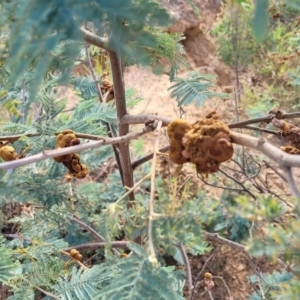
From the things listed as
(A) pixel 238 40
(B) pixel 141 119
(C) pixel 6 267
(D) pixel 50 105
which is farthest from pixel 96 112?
(A) pixel 238 40

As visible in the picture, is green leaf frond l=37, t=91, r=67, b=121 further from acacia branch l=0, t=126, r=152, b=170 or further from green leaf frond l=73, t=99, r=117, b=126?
acacia branch l=0, t=126, r=152, b=170

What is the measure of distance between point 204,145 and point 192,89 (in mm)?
389

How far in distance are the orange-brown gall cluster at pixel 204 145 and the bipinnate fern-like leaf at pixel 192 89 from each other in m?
0.34

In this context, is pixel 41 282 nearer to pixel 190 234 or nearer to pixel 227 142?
pixel 190 234

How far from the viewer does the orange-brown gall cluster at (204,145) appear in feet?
1.43

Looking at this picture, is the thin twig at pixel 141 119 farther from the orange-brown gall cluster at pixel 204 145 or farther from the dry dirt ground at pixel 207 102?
the dry dirt ground at pixel 207 102

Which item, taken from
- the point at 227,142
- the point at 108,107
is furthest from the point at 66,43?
the point at 108,107

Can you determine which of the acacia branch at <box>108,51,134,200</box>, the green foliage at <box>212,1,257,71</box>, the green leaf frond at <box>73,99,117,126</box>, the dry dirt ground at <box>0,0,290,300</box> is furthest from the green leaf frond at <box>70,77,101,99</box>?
the green foliage at <box>212,1,257,71</box>

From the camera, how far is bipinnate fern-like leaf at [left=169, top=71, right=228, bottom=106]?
2.64ft

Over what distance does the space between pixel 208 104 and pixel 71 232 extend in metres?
1.05

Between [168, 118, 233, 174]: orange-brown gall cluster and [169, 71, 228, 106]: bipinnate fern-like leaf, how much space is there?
1.11ft

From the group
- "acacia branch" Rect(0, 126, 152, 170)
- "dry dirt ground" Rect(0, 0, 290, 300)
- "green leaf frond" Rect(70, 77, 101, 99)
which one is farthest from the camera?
"dry dirt ground" Rect(0, 0, 290, 300)

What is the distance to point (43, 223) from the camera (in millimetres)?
977

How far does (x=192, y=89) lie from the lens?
813 millimetres
